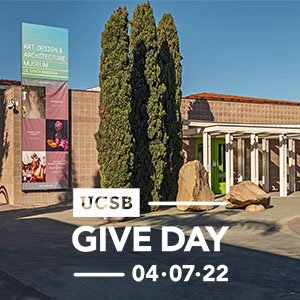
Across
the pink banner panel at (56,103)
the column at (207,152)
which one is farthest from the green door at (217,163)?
the pink banner panel at (56,103)

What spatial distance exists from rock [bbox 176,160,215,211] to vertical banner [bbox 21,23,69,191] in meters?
6.16

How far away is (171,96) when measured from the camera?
19719 millimetres

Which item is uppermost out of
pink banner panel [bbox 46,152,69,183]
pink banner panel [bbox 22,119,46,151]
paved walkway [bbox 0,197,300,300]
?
pink banner panel [bbox 22,119,46,151]

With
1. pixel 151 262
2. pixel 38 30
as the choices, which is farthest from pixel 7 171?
pixel 151 262

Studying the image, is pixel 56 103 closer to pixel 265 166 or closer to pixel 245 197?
pixel 245 197

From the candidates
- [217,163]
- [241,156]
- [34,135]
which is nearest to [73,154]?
[34,135]

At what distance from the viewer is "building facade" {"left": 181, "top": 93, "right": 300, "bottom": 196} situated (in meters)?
22.4

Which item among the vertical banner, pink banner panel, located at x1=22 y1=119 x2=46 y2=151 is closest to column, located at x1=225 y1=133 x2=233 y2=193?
the vertical banner

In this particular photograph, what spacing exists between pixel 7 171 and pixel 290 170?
14.5 metres

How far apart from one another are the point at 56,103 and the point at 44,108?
0.59m

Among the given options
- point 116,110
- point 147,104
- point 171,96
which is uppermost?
point 171,96

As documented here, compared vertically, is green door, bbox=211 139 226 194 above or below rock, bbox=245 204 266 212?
above

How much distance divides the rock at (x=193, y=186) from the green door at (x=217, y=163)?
6807 millimetres

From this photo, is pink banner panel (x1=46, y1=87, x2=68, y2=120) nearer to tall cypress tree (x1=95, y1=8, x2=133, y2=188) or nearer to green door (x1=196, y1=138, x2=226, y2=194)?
tall cypress tree (x1=95, y1=8, x2=133, y2=188)
